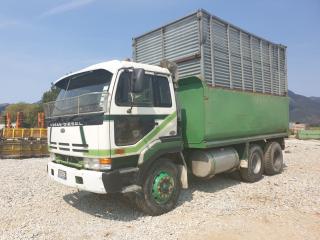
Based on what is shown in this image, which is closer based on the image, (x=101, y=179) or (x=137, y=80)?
(x=101, y=179)

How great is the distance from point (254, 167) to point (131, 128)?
4.73m

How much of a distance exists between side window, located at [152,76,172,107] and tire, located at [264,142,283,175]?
4.56 metres

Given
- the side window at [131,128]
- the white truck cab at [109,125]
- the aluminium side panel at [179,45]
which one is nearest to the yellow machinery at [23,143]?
the aluminium side panel at [179,45]

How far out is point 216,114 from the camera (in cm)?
670

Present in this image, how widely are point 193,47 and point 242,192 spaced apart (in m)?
3.55

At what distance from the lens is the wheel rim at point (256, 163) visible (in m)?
8.44

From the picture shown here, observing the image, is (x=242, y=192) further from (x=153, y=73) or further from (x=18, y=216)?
(x=18, y=216)

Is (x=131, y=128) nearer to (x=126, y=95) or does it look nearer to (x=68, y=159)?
(x=126, y=95)

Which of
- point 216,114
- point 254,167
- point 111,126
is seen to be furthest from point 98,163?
point 254,167

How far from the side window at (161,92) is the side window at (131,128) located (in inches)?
16.2

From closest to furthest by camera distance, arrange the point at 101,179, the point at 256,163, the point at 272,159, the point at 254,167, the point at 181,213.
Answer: the point at 101,179 → the point at 181,213 → the point at 254,167 → the point at 256,163 → the point at 272,159

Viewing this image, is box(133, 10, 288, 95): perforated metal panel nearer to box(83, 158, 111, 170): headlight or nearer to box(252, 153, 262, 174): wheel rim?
box(252, 153, 262, 174): wheel rim

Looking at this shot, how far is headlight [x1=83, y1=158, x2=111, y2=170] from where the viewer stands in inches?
189

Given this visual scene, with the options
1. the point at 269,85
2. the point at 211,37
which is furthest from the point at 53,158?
the point at 269,85
